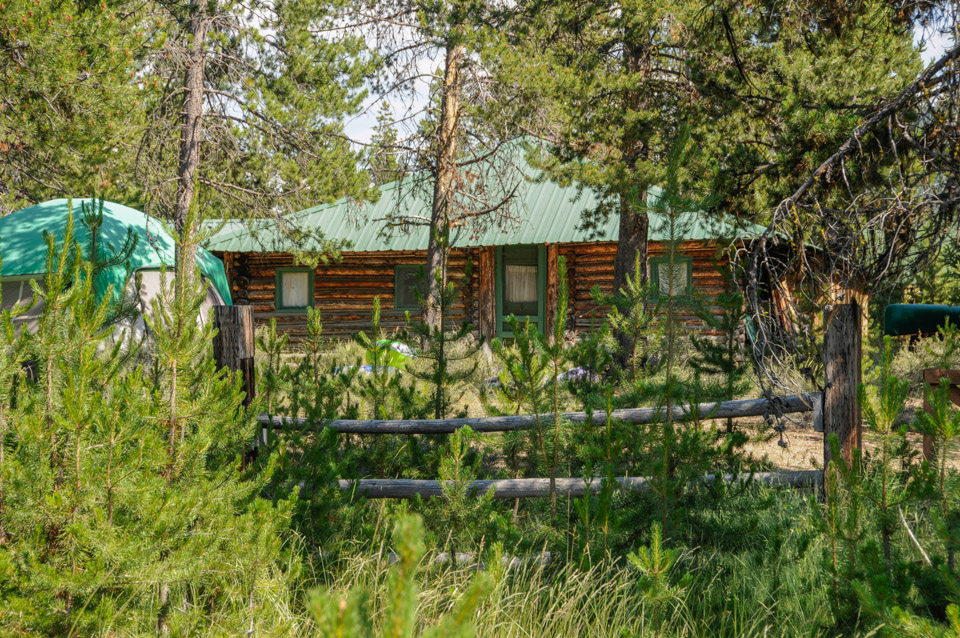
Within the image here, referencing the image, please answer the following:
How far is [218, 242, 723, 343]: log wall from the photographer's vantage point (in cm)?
1670

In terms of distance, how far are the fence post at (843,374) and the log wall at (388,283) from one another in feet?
39.0

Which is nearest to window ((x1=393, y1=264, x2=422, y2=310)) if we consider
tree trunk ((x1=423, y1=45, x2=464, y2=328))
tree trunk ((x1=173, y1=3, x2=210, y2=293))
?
tree trunk ((x1=423, y1=45, x2=464, y2=328))

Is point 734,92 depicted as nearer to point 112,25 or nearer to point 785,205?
point 785,205

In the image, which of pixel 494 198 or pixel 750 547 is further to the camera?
pixel 494 198

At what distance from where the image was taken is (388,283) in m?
18.5

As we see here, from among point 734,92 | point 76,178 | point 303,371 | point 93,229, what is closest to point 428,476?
point 303,371

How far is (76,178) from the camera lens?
12.3 metres

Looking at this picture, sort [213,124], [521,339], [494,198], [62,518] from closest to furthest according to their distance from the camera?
[62,518] < [521,339] < [213,124] < [494,198]

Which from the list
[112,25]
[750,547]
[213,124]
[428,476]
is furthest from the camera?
[213,124]

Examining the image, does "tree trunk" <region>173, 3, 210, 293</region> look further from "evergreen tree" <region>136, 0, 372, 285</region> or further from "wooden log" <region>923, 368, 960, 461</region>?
"wooden log" <region>923, 368, 960, 461</region>

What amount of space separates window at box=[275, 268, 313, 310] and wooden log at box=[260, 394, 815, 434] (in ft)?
46.1

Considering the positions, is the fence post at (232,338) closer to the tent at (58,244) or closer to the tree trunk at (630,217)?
the tree trunk at (630,217)

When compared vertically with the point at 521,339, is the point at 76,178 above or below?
above

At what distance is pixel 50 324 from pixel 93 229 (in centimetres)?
105
